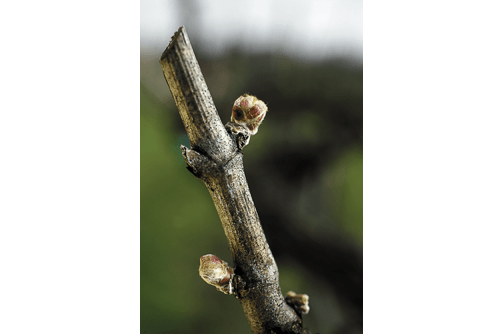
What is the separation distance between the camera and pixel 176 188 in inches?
45.1

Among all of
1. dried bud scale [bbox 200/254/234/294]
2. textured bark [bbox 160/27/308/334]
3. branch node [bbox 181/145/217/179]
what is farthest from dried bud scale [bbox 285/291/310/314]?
branch node [bbox 181/145/217/179]

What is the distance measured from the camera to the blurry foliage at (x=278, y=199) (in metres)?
1.12

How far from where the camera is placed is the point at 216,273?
610 mm

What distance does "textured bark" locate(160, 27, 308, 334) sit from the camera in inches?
20.8

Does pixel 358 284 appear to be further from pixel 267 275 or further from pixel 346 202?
pixel 267 275

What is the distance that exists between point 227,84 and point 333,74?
0.43 m

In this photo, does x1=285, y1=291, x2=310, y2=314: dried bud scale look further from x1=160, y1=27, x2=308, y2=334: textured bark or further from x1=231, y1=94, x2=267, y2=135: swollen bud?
x1=231, y1=94, x2=267, y2=135: swollen bud

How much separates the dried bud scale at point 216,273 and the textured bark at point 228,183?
0.07 ft

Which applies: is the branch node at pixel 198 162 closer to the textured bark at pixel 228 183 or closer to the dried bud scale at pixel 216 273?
the textured bark at pixel 228 183

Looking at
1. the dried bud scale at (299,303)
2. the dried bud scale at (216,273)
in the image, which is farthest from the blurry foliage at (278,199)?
the dried bud scale at (216,273)

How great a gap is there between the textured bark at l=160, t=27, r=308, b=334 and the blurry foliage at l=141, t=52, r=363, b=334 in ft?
1.74

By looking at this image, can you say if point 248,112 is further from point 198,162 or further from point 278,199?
point 278,199

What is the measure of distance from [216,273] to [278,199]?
615 mm

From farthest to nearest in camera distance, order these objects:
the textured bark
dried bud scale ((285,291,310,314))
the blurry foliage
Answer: the blurry foliage, dried bud scale ((285,291,310,314)), the textured bark
